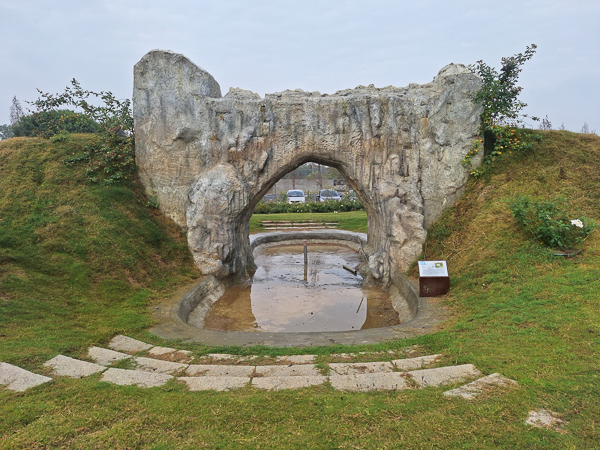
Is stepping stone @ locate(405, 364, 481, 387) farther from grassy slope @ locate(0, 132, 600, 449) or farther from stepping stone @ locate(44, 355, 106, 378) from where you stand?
stepping stone @ locate(44, 355, 106, 378)

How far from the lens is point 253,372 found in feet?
17.8

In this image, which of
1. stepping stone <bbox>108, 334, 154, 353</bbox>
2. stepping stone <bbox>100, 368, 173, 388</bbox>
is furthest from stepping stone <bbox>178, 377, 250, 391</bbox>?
stepping stone <bbox>108, 334, 154, 353</bbox>

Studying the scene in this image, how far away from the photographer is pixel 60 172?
40.0 feet

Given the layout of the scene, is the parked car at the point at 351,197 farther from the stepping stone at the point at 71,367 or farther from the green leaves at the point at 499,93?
the stepping stone at the point at 71,367

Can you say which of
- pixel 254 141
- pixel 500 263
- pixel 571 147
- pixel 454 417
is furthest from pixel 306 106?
pixel 454 417

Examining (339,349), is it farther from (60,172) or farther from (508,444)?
(60,172)

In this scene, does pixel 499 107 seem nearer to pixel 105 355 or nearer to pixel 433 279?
pixel 433 279

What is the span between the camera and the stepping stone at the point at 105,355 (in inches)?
232

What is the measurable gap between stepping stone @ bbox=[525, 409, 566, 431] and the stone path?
1.96 feet

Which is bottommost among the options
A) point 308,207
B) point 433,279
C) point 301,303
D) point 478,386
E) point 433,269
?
point 301,303

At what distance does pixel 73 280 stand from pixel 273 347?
5.44 m

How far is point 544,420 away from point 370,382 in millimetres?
1881

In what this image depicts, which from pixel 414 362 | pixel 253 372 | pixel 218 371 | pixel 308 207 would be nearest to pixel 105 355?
pixel 218 371

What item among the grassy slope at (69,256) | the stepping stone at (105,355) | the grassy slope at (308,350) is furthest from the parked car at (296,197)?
the stepping stone at (105,355)
